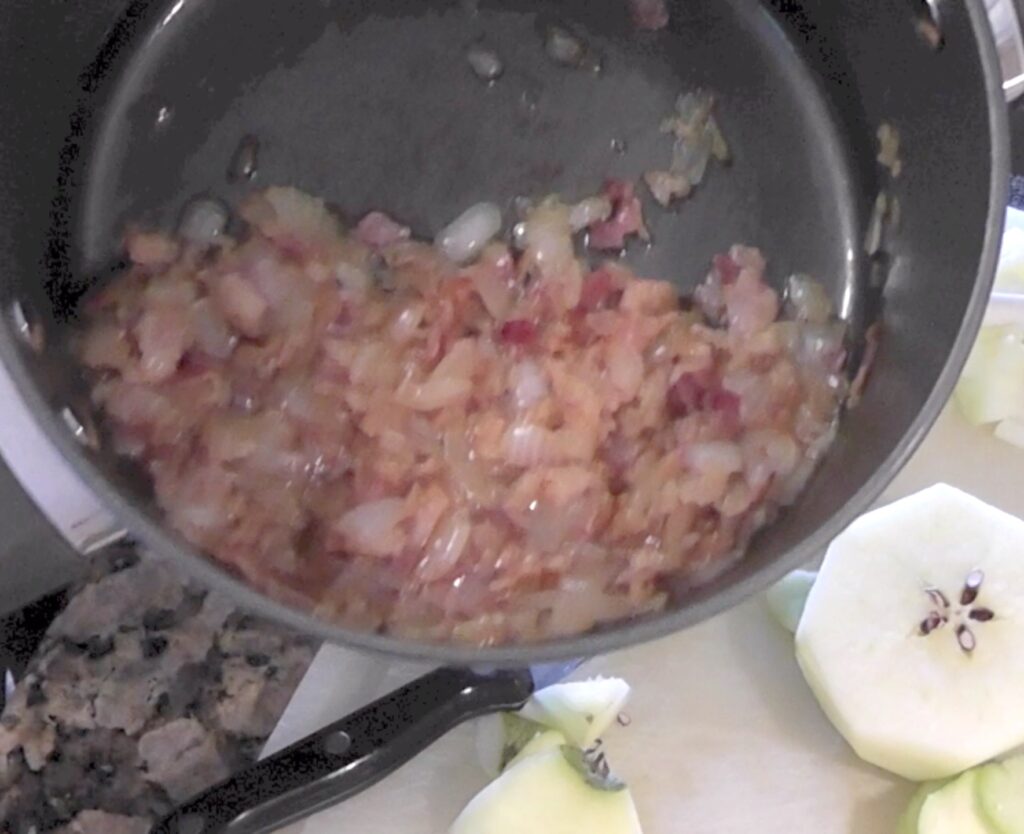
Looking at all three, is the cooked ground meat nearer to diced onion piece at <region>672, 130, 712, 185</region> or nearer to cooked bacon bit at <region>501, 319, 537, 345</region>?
cooked bacon bit at <region>501, 319, 537, 345</region>

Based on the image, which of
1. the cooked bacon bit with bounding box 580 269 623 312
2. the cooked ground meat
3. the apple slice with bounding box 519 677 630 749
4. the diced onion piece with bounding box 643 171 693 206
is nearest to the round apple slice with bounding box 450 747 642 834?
the apple slice with bounding box 519 677 630 749

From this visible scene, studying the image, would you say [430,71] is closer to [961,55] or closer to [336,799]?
[961,55]

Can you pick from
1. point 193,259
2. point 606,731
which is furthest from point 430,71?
point 606,731

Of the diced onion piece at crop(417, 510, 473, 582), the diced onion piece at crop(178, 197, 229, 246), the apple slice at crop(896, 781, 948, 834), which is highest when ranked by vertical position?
the diced onion piece at crop(178, 197, 229, 246)

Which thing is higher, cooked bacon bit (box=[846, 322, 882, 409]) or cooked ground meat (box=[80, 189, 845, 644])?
cooked ground meat (box=[80, 189, 845, 644])

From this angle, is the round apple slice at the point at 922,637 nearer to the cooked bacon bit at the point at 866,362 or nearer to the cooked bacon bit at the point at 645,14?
the cooked bacon bit at the point at 866,362

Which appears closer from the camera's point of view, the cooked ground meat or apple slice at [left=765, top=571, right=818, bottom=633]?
the cooked ground meat

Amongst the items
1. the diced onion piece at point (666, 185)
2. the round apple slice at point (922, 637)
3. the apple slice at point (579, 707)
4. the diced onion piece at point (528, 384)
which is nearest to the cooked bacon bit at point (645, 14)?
the diced onion piece at point (666, 185)
